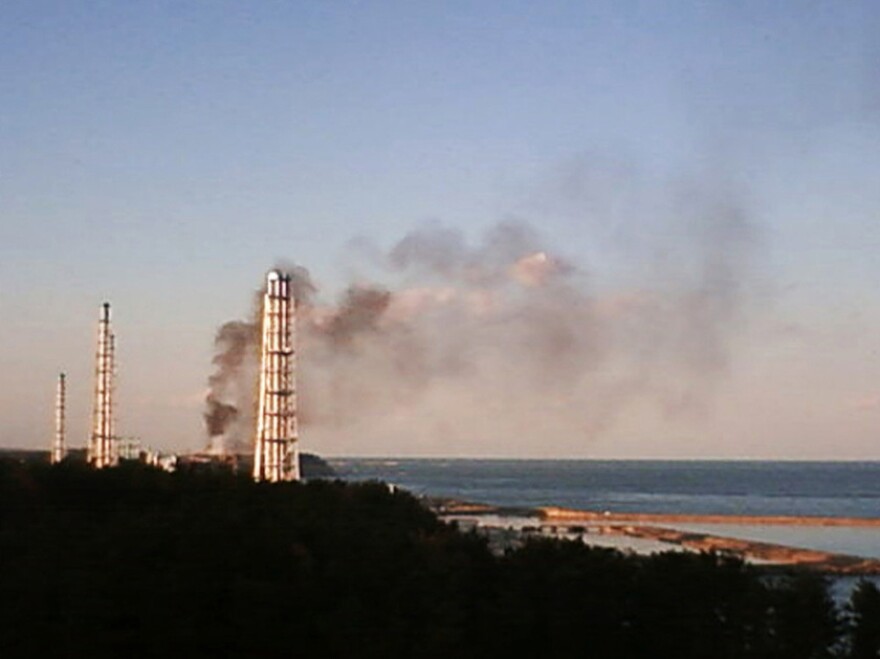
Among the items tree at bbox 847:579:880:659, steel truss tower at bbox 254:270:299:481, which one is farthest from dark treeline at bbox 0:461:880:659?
steel truss tower at bbox 254:270:299:481

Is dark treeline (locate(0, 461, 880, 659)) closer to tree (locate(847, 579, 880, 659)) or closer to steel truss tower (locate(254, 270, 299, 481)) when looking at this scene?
tree (locate(847, 579, 880, 659))

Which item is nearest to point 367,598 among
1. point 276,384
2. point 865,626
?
point 865,626

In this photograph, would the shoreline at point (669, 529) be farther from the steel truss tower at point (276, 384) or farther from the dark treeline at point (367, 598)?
the dark treeline at point (367, 598)

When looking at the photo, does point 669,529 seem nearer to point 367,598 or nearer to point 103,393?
point 103,393

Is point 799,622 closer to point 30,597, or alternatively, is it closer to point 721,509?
point 30,597

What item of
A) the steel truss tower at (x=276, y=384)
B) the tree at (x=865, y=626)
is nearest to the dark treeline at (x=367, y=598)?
the tree at (x=865, y=626)

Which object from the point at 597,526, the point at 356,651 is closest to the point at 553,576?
the point at 356,651
